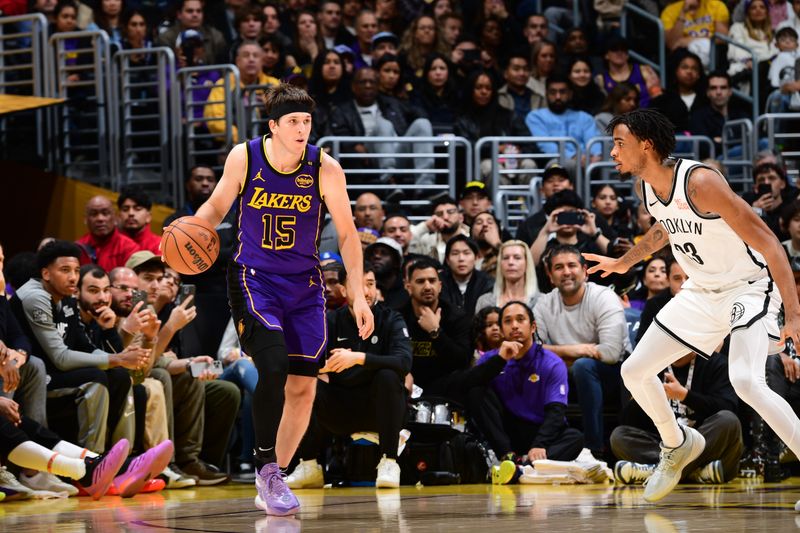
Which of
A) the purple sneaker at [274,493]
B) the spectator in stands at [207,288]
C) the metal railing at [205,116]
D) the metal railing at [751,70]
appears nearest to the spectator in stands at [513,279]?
the spectator in stands at [207,288]

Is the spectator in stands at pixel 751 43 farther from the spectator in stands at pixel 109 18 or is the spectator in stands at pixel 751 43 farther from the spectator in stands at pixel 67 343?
the spectator in stands at pixel 67 343

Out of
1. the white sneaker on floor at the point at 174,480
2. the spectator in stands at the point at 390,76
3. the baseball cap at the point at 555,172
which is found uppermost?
the spectator in stands at the point at 390,76

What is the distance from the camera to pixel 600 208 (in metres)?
11.5

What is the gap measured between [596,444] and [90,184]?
6108mm

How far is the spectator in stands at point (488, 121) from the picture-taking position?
13086 millimetres

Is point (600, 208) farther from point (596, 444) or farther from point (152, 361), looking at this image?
point (152, 361)

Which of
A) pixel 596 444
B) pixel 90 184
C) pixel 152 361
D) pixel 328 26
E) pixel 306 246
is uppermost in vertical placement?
pixel 328 26

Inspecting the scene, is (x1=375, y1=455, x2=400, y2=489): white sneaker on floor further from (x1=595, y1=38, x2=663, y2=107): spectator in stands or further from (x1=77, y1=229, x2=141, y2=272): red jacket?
(x1=595, y1=38, x2=663, y2=107): spectator in stands

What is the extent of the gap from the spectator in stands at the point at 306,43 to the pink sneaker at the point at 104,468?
7.08 meters

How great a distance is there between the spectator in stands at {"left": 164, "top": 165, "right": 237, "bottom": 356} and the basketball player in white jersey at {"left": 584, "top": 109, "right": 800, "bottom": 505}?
4076 millimetres

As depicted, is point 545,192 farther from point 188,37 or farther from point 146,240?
point 188,37

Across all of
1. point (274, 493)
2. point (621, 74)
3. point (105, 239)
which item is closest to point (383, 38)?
point (621, 74)

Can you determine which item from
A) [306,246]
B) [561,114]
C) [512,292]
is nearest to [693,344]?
[306,246]

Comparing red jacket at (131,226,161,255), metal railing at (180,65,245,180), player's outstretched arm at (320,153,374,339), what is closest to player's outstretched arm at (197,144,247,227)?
player's outstretched arm at (320,153,374,339)
